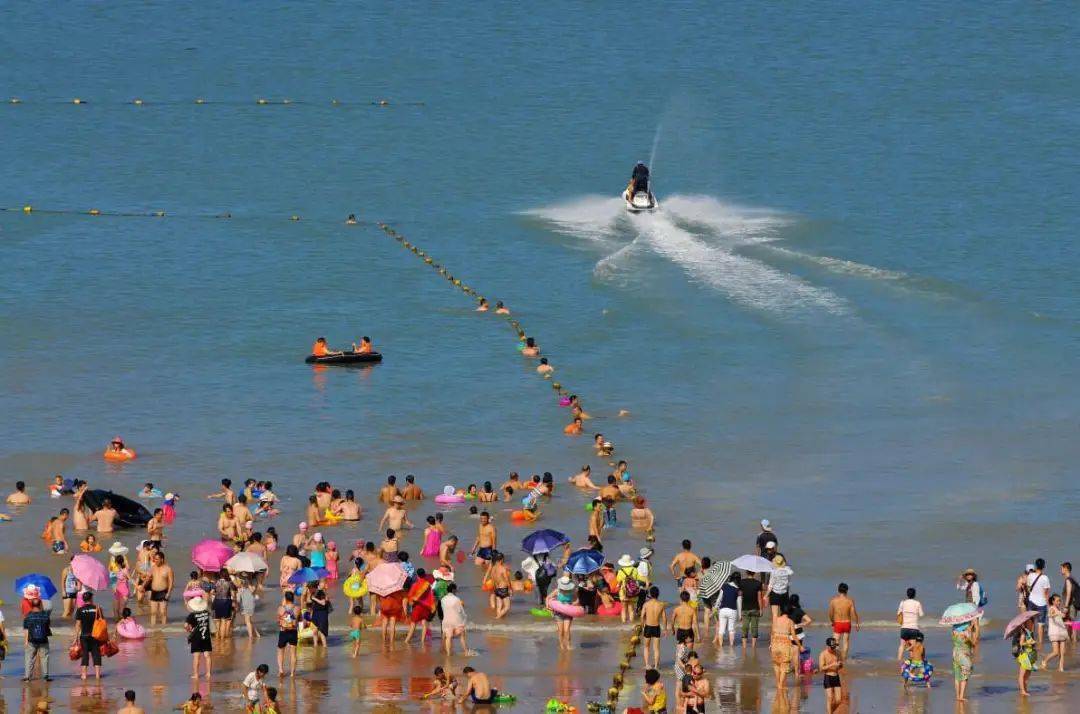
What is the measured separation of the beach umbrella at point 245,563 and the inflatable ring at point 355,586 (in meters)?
1.64

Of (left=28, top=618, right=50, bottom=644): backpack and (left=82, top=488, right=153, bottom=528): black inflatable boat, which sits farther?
(left=82, top=488, right=153, bottom=528): black inflatable boat

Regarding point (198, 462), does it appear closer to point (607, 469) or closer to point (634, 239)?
point (607, 469)

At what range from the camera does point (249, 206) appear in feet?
284

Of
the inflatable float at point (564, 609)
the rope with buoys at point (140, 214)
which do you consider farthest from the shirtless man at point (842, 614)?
the rope with buoys at point (140, 214)

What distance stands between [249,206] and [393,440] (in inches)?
1334

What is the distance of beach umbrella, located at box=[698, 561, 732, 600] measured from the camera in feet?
116

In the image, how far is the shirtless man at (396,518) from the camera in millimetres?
43531

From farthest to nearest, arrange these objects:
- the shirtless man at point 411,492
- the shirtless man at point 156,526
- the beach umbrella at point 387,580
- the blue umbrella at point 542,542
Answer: the shirtless man at point 411,492 < the shirtless man at point 156,526 < the blue umbrella at point 542,542 < the beach umbrella at point 387,580

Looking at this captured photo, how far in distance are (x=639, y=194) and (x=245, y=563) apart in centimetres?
4900

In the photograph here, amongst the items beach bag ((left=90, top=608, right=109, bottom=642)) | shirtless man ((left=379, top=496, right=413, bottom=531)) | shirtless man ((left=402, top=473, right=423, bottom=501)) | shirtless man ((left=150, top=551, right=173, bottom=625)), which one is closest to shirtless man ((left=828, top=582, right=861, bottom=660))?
shirtless man ((left=150, top=551, right=173, bottom=625))

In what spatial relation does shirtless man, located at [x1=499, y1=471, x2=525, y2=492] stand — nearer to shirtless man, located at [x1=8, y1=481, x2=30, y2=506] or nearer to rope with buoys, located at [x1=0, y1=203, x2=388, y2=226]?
shirtless man, located at [x1=8, y1=481, x2=30, y2=506]

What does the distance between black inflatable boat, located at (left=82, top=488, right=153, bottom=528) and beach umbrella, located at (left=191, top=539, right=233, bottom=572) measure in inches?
277

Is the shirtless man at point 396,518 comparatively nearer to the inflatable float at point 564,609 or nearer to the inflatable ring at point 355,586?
the inflatable ring at point 355,586

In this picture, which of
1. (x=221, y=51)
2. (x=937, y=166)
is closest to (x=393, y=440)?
(x=937, y=166)
